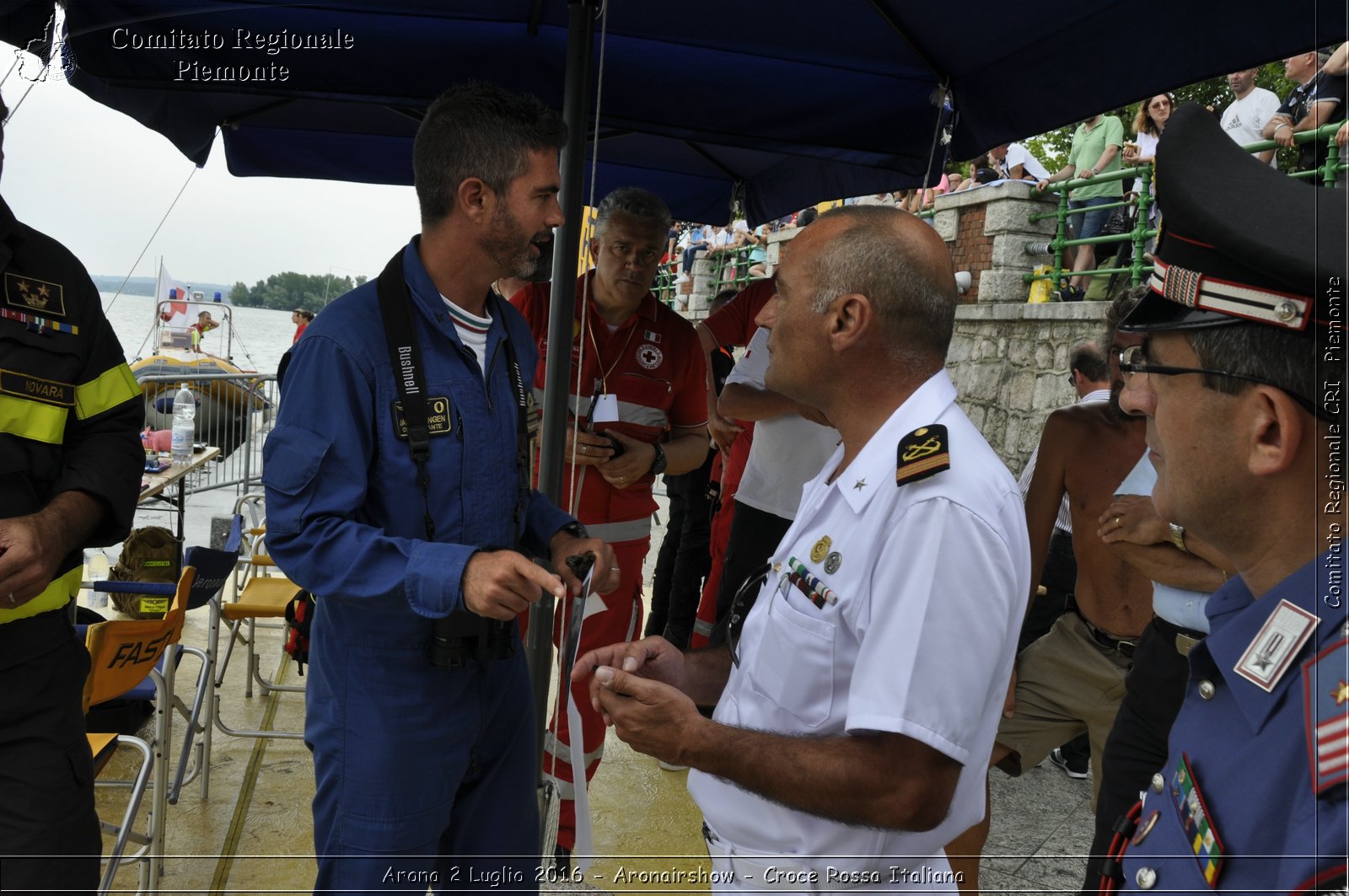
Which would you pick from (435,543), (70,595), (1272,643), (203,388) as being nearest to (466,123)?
(435,543)

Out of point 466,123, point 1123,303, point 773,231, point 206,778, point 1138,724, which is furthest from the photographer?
Answer: point 773,231

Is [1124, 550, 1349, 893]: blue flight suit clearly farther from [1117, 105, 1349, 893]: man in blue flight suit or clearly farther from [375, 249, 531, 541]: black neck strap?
[375, 249, 531, 541]: black neck strap

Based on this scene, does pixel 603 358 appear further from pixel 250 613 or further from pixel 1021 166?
pixel 1021 166

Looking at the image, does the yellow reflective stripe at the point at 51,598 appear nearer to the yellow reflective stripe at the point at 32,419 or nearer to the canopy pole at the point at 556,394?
the yellow reflective stripe at the point at 32,419

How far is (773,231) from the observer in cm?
1730

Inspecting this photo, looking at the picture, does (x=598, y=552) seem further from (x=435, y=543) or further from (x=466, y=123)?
(x=466, y=123)

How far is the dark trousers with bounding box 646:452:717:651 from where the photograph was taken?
5.98 m

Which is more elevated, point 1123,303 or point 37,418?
point 1123,303

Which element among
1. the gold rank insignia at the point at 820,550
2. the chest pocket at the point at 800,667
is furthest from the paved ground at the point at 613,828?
the gold rank insignia at the point at 820,550

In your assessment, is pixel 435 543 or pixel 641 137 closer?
pixel 435 543

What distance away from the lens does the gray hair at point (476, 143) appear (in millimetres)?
2172

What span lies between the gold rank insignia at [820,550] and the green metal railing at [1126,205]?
19.6ft

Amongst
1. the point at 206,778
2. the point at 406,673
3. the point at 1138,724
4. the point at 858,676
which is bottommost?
the point at 206,778

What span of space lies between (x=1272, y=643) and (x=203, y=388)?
10.7 metres
